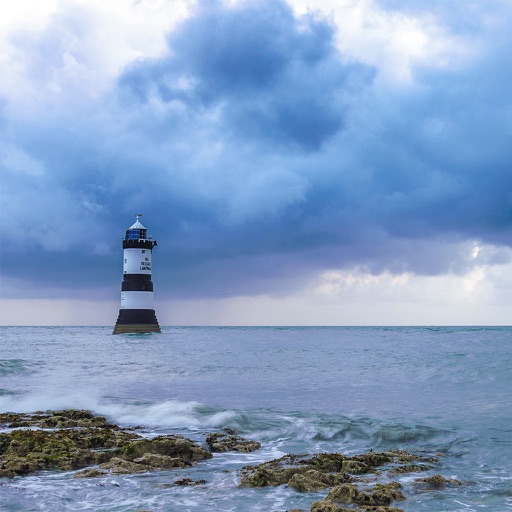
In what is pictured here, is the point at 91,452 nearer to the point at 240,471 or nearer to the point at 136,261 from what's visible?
the point at 240,471

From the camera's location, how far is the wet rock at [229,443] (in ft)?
43.8

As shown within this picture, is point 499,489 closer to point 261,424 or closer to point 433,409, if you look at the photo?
point 261,424

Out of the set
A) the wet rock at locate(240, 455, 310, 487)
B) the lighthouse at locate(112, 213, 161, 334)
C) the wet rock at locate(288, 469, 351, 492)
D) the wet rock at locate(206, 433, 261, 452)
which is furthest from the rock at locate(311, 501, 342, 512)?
the lighthouse at locate(112, 213, 161, 334)

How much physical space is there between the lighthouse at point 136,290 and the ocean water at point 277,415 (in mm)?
24319

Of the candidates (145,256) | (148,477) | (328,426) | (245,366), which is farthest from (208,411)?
(145,256)

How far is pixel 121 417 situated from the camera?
1831 cm

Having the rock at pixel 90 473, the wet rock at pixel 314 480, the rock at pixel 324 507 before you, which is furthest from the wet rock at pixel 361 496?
the rock at pixel 90 473

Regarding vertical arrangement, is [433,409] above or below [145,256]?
below

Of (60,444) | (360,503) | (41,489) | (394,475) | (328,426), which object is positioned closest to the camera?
(360,503)

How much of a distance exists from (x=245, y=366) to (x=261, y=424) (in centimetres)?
1938

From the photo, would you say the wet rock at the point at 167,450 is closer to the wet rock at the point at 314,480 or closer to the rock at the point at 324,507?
the wet rock at the point at 314,480

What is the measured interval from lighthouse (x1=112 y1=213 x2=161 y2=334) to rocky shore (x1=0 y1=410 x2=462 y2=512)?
157 feet

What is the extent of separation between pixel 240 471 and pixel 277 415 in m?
6.80

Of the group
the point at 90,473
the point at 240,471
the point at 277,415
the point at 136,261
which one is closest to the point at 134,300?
the point at 136,261
